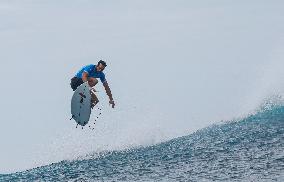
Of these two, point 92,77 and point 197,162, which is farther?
point 197,162

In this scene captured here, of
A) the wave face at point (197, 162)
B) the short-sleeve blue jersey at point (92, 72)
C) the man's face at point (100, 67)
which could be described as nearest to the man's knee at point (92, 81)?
the short-sleeve blue jersey at point (92, 72)

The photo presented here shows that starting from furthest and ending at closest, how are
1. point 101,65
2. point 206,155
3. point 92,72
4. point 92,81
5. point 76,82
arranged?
point 206,155, point 76,82, point 92,72, point 92,81, point 101,65

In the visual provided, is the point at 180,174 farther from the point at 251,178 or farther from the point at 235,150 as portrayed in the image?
the point at 235,150

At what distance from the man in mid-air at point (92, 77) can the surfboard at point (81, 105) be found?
33cm

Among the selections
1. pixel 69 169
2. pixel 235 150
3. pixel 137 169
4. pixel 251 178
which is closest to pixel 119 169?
pixel 137 169

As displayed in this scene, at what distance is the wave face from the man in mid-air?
3.53m

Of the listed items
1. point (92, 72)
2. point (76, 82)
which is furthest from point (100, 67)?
point (76, 82)

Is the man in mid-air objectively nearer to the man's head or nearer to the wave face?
the man's head

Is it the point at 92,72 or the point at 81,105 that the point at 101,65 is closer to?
the point at 92,72

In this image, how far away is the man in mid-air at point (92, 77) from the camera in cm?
1948

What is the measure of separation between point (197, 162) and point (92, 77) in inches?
247

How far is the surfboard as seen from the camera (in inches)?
792

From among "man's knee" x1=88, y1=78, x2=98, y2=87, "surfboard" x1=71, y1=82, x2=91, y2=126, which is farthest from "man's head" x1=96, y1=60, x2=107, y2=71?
"surfboard" x1=71, y1=82, x2=91, y2=126

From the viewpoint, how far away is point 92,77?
65.6ft
